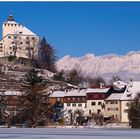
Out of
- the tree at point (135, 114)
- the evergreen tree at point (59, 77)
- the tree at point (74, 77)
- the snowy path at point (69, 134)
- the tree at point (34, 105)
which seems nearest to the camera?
the snowy path at point (69, 134)

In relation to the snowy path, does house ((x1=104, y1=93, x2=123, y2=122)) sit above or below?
above

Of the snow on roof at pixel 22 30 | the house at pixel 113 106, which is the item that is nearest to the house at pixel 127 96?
the house at pixel 113 106

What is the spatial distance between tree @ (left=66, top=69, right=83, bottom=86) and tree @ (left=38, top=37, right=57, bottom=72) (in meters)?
4.55

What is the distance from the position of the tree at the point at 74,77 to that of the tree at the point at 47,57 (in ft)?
14.9

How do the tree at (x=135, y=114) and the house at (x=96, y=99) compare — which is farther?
the house at (x=96, y=99)

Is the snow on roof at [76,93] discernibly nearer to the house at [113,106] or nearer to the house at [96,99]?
the house at [96,99]

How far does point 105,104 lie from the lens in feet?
257

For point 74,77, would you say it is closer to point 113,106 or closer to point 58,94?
point 58,94

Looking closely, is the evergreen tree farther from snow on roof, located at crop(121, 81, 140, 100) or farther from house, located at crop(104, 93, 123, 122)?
snow on roof, located at crop(121, 81, 140, 100)

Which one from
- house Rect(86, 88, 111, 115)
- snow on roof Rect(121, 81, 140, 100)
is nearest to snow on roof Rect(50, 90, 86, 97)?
house Rect(86, 88, 111, 115)

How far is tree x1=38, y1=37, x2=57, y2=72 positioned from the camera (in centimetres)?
11394

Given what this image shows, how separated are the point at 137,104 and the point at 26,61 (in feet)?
230

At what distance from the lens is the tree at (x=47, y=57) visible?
374 ft

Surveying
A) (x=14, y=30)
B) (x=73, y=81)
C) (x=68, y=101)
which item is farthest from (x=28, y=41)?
(x=68, y=101)
